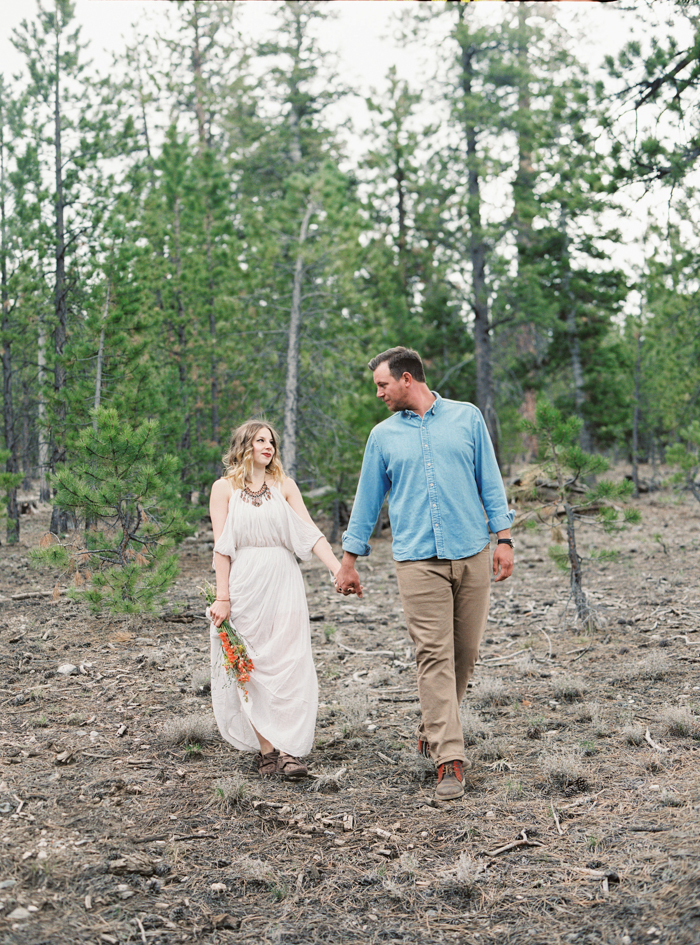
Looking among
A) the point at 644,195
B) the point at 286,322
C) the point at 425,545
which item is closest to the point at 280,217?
the point at 286,322

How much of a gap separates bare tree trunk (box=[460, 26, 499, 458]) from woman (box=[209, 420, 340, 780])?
13501 millimetres

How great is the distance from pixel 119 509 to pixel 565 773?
5.31m

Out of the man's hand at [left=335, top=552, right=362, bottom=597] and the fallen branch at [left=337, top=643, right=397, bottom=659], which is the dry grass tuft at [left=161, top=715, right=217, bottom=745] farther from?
the fallen branch at [left=337, top=643, right=397, bottom=659]

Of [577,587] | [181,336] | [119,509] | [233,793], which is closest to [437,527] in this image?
[233,793]

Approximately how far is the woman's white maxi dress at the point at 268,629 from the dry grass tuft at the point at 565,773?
4.30 ft

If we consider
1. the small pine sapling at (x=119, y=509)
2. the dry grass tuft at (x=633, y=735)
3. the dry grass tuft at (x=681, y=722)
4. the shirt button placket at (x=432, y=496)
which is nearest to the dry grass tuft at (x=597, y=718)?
the dry grass tuft at (x=633, y=735)

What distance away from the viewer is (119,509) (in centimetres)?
817

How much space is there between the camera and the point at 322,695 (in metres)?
6.37

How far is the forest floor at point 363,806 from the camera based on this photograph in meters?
3.08

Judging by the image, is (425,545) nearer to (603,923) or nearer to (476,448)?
(476,448)

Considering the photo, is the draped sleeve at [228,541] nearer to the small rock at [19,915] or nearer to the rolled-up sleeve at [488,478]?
the rolled-up sleeve at [488,478]

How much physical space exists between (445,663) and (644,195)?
243 inches

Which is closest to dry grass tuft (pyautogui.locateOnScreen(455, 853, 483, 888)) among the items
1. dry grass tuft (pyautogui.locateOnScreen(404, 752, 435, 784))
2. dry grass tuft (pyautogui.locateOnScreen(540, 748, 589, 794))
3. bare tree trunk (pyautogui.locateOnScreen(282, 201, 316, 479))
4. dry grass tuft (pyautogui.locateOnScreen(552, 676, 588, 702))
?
dry grass tuft (pyautogui.locateOnScreen(540, 748, 589, 794))

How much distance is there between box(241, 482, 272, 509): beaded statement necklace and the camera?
4.80 meters
